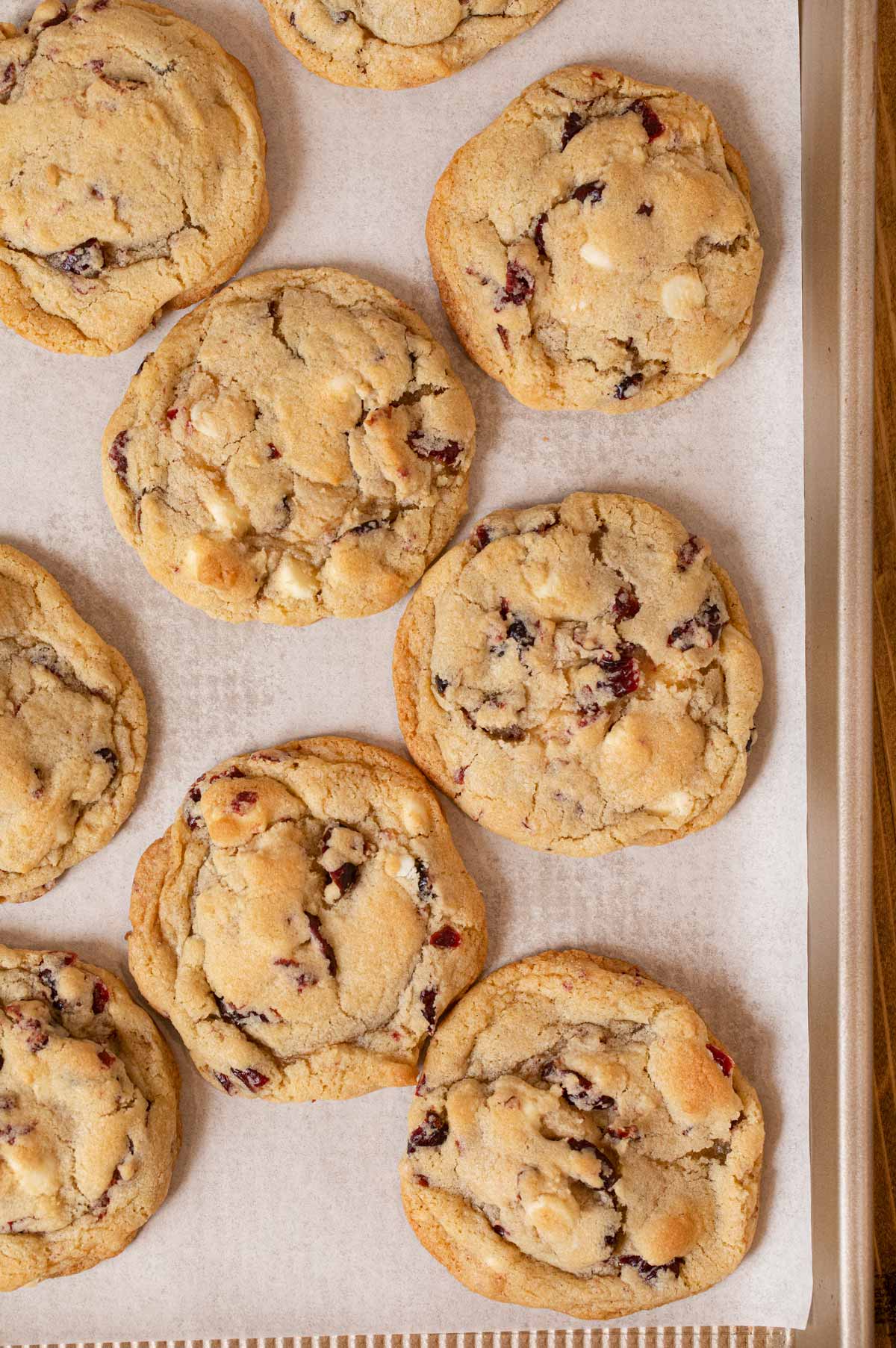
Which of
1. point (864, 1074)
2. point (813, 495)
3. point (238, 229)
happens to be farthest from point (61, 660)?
point (864, 1074)

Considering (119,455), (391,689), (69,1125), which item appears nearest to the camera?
(69,1125)

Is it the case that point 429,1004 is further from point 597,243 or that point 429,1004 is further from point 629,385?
point 597,243

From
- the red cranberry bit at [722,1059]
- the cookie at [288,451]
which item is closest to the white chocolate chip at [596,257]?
the cookie at [288,451]

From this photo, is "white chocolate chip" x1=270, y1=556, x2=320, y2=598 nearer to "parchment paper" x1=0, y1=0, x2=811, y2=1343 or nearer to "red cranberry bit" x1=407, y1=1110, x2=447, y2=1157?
"parchment paper" x1=0, y1=0, x2=811, y2=1343

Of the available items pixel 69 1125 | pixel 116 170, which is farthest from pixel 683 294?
pixel 69 1125

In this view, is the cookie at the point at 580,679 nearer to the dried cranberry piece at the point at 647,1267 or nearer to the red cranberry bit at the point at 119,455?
the red cranberry bit at the point at 119,455

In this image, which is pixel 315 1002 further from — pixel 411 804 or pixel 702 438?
pixel 702 438

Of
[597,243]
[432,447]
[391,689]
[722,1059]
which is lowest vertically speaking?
[722,1059]
